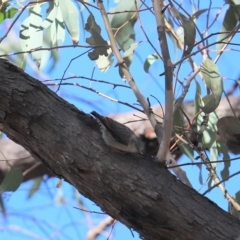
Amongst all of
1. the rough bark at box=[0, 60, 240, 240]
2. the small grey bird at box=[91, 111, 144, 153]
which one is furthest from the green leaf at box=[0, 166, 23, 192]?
the small grey bird at box=[91, 111, 144, 153]

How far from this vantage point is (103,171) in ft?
3.11

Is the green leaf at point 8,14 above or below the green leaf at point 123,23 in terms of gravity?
below

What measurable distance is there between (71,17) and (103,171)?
0.63 m

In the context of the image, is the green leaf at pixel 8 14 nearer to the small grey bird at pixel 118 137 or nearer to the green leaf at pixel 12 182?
the green leaf at pixel 12 182

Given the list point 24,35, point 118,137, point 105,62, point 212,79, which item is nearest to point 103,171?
point 118,137

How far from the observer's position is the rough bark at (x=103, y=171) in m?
0.93

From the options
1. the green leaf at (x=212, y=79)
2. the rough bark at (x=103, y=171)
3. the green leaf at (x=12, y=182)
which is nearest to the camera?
the rough bark at (x=103, y=171)

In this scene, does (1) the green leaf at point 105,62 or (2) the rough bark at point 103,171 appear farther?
(1) the green leaf at point 105,62

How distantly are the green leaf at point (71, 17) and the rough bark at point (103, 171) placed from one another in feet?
1.41

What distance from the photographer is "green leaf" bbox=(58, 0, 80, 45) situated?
4.76 feet

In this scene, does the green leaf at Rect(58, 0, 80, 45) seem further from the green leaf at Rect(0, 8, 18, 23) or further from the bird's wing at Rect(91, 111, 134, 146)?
the bird's wing at Rect(91, 111, 134, 146)

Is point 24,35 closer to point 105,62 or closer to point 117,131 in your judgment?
point 105,62

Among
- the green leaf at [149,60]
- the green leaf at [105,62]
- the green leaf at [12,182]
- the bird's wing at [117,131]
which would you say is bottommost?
the bird's wing at [117,131]

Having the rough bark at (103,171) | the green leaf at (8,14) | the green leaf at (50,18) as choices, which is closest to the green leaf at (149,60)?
the green leaf at (50,18)
